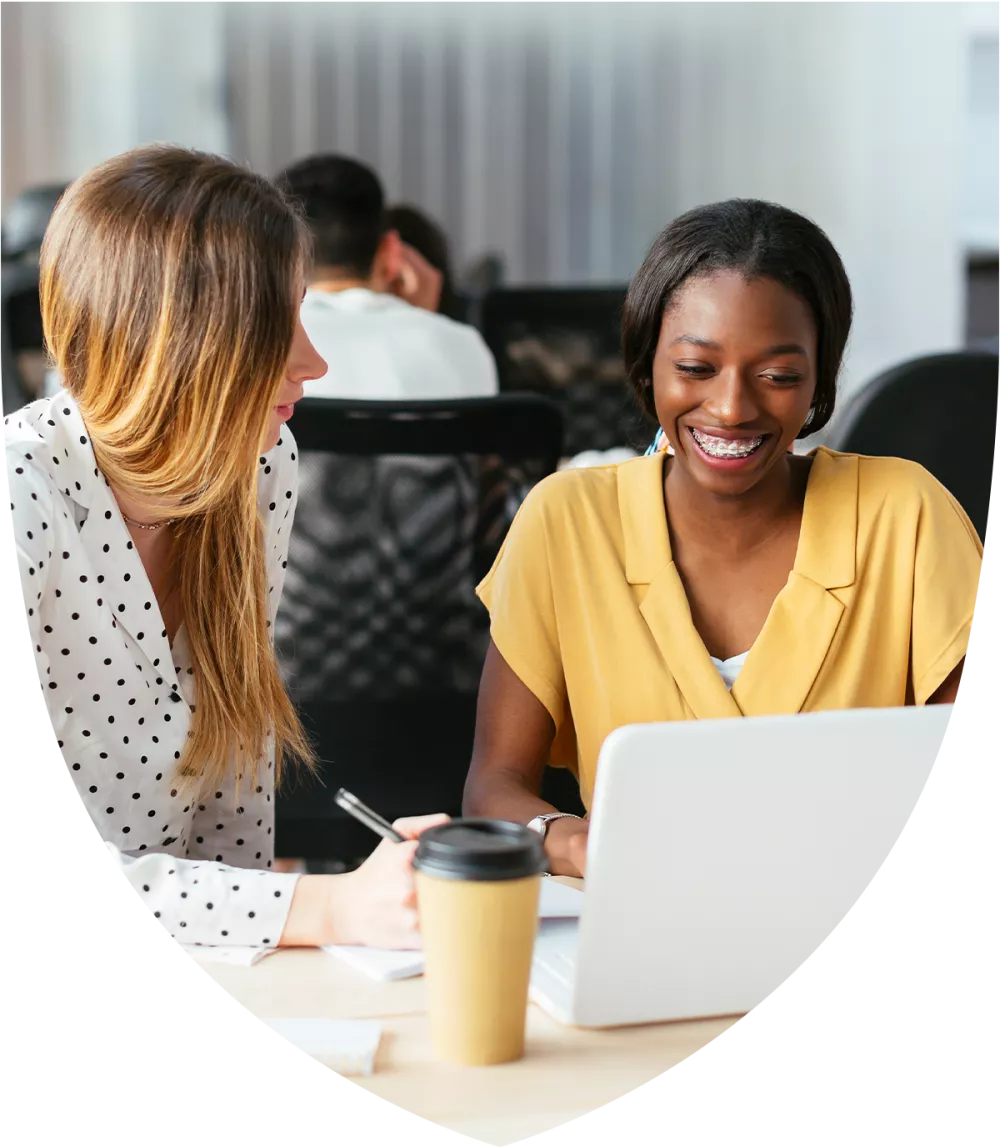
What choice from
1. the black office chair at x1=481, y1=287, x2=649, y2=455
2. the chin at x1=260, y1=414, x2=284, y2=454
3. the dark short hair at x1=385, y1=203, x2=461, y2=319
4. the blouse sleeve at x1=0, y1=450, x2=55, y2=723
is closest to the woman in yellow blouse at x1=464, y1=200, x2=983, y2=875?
the chin at x1=260, y1=414, x2=284, y2=454

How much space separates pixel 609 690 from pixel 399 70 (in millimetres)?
5861

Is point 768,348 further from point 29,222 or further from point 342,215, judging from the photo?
point 29,222

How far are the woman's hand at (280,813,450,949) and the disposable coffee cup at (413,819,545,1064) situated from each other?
5.8 inches

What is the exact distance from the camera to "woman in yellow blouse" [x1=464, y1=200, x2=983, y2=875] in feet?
4.57

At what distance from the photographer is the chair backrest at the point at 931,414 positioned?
2.48 metres

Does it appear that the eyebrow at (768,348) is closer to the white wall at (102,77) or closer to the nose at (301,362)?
the nose at (301,362)

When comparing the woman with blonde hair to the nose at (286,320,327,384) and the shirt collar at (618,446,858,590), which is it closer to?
the nose at (286,320,327,384)

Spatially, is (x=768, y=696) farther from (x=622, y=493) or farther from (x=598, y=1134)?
(x=598, y=1134)

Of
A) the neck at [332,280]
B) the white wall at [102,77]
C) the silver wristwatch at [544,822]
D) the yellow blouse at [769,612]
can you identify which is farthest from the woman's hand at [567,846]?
the white wall at [102,77]

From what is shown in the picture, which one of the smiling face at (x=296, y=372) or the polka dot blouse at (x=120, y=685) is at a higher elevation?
the smiling face at (x=296, y=372)

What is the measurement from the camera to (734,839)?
0.78m

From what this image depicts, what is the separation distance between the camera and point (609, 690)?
1445 mm

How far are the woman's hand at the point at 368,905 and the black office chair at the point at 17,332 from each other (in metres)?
2.32

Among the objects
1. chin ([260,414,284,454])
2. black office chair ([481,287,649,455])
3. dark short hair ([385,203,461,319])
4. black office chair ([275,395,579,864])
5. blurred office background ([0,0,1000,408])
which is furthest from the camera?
blurred office background ([0,0,1000,408])
